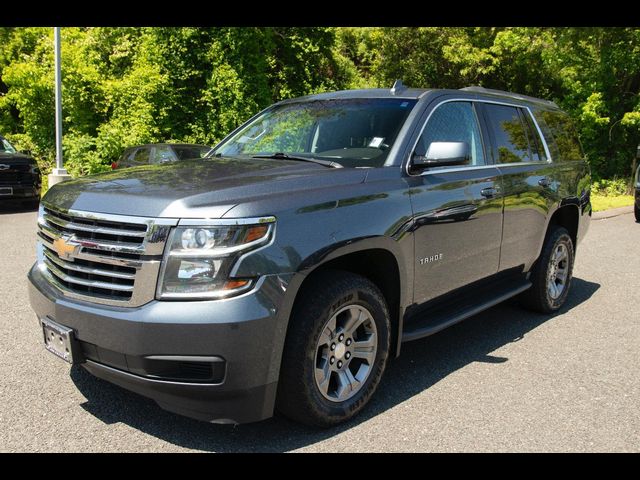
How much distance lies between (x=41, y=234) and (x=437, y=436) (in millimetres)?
2583

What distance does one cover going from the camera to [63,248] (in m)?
3.11

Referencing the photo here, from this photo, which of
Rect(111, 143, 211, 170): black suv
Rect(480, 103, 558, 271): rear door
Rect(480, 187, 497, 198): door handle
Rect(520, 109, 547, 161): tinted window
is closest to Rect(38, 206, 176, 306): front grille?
Rect(480, 187, 497, 198): door handle

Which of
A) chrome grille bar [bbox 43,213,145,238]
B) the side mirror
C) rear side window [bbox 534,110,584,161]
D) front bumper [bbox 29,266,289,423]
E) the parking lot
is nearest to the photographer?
front bumper [bbox 29,266,289,423]

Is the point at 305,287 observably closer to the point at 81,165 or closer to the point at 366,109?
the point at 366,109

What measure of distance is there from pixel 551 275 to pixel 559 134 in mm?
1382

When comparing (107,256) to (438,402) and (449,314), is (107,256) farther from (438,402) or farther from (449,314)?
(449,314)

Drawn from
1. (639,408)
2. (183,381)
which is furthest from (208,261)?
(639,408)

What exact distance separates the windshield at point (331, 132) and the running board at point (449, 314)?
42.6 inches

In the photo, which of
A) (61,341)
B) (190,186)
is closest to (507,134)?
(190,186)

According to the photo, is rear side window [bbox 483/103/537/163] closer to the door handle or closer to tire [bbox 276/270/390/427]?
the door handle

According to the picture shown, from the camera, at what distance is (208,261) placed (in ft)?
8.93

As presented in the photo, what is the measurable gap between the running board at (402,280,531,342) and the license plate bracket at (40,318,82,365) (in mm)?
1897

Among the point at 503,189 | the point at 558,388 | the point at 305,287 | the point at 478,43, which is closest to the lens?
the point at 305,287

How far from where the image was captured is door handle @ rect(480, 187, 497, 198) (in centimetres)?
428
